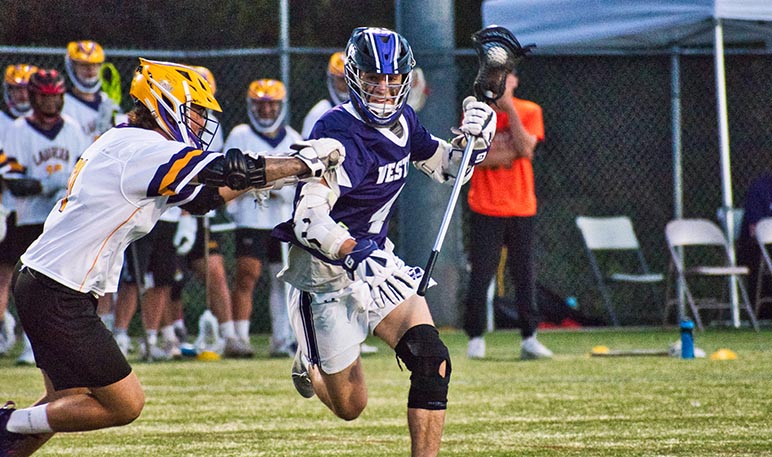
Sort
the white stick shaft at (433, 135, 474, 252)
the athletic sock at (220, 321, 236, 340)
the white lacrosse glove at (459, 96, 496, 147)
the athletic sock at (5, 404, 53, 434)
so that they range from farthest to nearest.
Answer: the athletic sock at (220, 321, 236, 340) < the white lacrosse glove at (459, 96, 496, 147) < the white stick shaft at (433, 135, 474, 252) < the athletic sock at (5, 404, 53, 434)

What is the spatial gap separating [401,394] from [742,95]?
788 centimetres

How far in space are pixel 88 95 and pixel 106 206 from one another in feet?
22.4

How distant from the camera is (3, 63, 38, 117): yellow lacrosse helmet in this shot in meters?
12.5

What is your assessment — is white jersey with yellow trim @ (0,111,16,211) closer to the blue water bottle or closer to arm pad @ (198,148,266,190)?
the blue water bottle

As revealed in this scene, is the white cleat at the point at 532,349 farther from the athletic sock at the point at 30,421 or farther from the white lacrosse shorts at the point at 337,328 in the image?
the athletic sock at the point at 30,421

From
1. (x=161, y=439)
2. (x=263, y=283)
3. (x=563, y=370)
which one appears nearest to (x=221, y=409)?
(x=161, y=439)

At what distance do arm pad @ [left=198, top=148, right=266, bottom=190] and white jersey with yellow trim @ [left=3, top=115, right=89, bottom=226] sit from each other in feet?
21.0

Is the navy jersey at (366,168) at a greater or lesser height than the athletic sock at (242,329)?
greater

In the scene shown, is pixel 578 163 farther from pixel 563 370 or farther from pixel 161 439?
pixel 161 439

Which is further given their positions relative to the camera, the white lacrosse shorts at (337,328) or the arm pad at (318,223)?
the white lacrosse shorts at (337,328)

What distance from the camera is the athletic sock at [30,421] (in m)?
5.32

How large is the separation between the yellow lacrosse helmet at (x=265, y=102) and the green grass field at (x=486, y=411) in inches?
77.3

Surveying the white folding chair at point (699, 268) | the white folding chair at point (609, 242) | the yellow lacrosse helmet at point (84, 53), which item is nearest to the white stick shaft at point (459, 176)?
the yellow lacrosse helmet at point (84, 53)

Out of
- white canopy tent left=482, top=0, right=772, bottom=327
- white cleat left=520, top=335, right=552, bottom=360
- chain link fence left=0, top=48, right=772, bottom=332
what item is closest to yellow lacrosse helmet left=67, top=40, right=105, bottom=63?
chain link fence left=0, top=48, right=772, bottom=332
